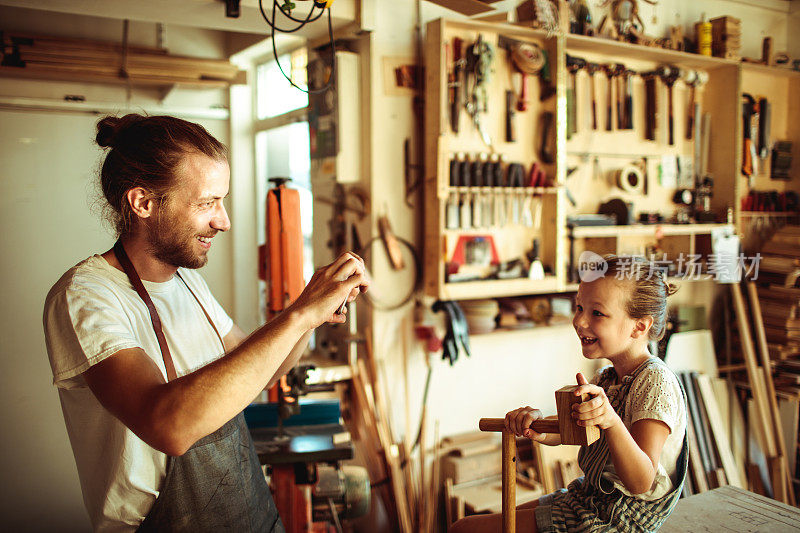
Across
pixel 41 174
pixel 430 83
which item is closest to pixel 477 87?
pixel 430 83

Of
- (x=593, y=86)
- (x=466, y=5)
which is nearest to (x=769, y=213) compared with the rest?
(x=593, y=86)

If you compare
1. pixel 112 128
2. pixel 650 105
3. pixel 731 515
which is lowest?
pixel 731 515

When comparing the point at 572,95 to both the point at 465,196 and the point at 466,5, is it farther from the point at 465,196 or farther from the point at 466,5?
the point at 466,5

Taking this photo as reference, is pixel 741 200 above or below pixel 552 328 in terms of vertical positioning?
above

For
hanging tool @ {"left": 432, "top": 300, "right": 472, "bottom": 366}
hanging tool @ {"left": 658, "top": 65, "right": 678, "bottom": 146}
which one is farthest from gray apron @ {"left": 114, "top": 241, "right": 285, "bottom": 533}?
hanging tool @ {"left": 658, "top": 65, "right": 678, "bottom": 146}

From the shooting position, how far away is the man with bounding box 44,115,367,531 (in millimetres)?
1311

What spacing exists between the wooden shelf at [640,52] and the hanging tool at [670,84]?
8cm

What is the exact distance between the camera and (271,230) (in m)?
2.84

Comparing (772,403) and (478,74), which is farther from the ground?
(478,74)

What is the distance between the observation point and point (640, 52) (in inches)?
165

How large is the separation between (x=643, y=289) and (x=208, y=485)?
1.37 metres

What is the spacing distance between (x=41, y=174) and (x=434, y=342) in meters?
2.55

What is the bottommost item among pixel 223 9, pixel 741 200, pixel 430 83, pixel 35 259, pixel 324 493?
pixel 324 493

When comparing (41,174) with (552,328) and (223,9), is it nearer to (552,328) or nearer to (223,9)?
(223,9)
